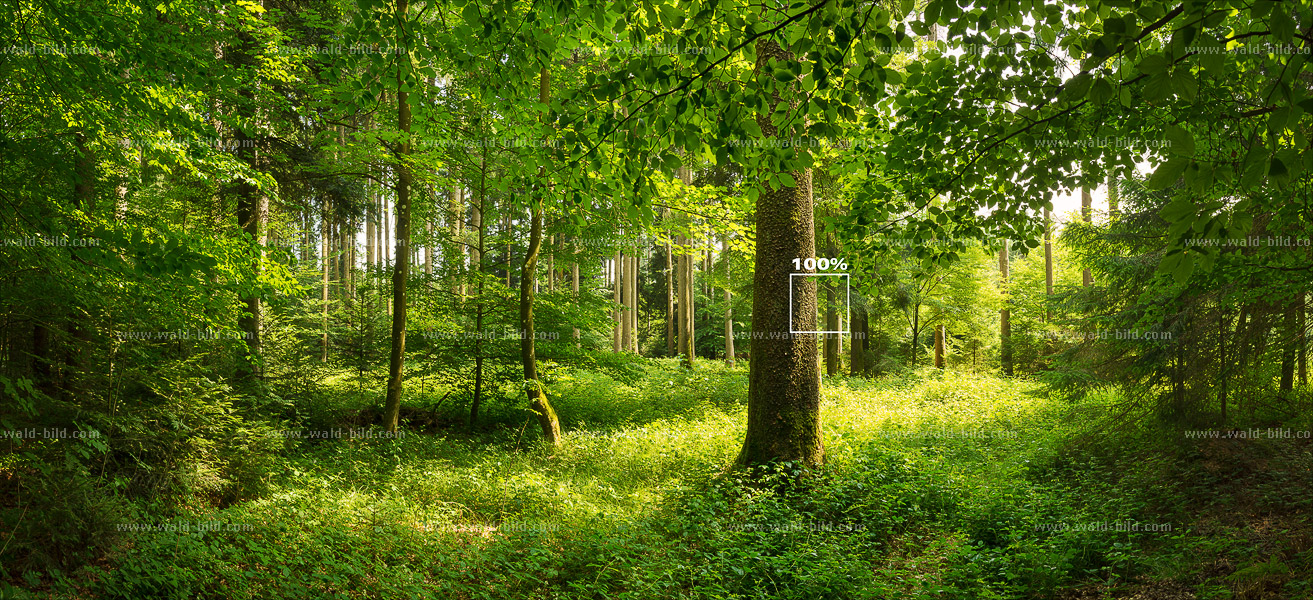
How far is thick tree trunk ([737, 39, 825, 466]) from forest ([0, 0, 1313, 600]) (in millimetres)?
43

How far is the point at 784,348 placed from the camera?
7.22 m

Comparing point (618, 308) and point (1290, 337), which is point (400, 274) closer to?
point (618, 308)

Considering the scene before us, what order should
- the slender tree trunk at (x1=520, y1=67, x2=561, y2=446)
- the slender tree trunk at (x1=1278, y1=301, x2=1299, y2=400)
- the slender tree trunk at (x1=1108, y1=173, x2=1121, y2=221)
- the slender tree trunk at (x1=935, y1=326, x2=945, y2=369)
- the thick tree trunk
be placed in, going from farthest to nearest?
the slender tree trunk at (x1=935, y1=326, x2=945, y2=369), the slender tree trunk at (x1=1108, y1=173, x2=1121, y2=221), the slender tree trunk at (x1=520, y1=67, x2=561, y2=446), the thick tree trunk, the slender tree trunk at (x1=1278, y1=301, x2=1299, y2=400)

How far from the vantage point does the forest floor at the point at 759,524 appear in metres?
4.61

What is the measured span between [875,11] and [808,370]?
4900 millimetres

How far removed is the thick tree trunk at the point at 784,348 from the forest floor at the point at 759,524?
1.15ft

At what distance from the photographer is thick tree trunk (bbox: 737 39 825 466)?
716 cm

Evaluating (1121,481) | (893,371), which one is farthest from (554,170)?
(893,371)

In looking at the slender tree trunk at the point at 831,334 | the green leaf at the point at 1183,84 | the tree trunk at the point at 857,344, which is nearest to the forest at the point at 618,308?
the green leaf at the point at 1183,84

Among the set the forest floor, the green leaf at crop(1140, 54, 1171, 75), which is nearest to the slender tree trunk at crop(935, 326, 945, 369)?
the forest floor

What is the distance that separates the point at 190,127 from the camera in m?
5.35

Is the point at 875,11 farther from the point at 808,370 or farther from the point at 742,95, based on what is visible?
the point at 808,370

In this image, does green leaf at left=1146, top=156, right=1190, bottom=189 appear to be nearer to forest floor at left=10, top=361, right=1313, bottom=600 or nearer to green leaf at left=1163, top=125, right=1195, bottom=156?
green leaf at left=1163, top=125, right=1195, bottom=156

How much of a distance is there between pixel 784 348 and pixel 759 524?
84.7 inches
